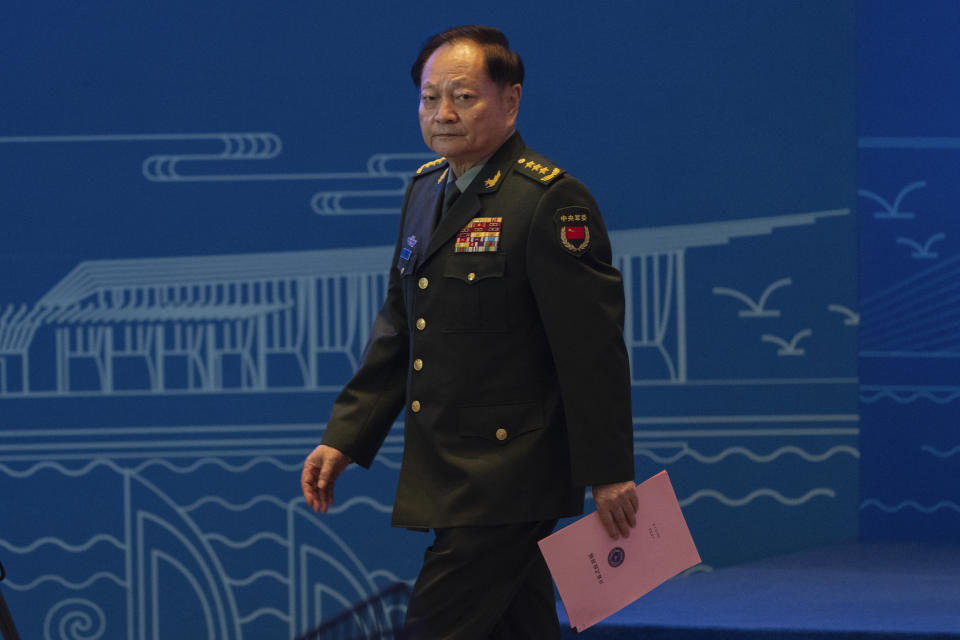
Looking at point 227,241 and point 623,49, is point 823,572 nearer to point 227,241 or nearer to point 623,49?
point 623,49

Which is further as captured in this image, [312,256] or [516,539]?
[312,256]

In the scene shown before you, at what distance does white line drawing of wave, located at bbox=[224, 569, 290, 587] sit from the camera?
3166 mm

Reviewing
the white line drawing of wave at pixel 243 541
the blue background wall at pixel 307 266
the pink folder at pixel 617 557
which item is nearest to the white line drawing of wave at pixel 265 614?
the blue background wall at pixel 307 266

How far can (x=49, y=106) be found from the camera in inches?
124

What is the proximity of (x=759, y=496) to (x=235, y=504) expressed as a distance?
58.3 inches

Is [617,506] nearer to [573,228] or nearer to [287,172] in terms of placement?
[573,228]

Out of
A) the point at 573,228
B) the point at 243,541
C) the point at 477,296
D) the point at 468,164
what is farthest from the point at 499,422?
the point at 243,541

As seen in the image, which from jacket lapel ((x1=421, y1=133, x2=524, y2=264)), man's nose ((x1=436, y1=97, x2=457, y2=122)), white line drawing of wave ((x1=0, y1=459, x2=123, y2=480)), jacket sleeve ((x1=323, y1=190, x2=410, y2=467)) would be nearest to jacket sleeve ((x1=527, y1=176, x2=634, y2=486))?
jacket lapel ((x1=421, y1=133, x2=524, y2=264))

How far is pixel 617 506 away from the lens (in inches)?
67.7

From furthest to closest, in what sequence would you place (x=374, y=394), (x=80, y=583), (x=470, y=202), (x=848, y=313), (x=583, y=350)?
(x=80, y=583)
(x=848, y=313)
(x=374, y=394)
(x=470, y=202)
(x=583, y=350)

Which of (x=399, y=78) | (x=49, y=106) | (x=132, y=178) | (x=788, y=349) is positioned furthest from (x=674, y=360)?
(x=49, y=106)

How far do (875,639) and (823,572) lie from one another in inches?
23.9

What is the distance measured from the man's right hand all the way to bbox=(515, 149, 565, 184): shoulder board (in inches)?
22.3

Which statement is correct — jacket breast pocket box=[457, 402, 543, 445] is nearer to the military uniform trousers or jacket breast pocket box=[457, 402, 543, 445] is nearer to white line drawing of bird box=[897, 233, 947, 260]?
the military uniform trousers
